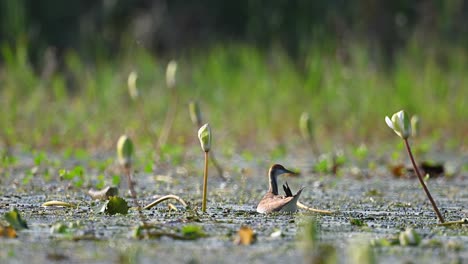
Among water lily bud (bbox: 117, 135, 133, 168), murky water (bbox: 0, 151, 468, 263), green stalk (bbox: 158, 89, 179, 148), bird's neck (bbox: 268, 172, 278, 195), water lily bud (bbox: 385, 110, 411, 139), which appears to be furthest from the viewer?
green stalk (bbox: 158, 89, 179, 148)

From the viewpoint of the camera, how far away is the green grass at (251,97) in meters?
9.96

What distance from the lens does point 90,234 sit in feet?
12.7

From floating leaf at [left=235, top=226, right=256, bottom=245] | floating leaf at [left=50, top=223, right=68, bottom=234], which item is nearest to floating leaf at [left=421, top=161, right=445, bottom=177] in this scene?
floating leaf at [left=235, top=226, right=256, bottom=245]

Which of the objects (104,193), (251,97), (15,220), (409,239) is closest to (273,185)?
(104,193)

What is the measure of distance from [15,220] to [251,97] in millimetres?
7319

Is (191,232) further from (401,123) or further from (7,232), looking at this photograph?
(401,123)

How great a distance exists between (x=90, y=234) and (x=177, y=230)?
34 cm

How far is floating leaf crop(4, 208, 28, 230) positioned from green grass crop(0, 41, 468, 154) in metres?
5.63

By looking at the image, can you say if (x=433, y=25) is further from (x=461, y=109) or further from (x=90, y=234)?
(x=90, y=234)

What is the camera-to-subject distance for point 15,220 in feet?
12.9

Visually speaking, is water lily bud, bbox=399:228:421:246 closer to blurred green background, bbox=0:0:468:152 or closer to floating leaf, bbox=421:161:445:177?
floating leaf, bbox=421:161:445:177

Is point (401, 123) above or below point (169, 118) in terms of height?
below

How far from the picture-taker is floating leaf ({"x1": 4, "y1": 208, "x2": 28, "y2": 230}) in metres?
3.91

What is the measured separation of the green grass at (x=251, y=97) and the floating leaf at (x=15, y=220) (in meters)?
5.63
